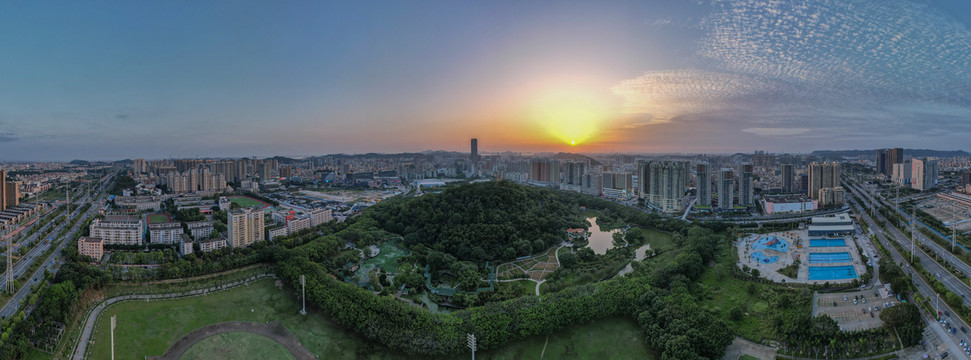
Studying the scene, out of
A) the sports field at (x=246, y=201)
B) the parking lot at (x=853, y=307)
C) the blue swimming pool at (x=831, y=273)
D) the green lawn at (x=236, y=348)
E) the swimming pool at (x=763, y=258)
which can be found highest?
the sports field at (x=246, y=201)

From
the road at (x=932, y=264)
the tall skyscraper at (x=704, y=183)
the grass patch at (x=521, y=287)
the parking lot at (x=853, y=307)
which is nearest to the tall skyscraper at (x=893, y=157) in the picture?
the road at (x=932, y=264)

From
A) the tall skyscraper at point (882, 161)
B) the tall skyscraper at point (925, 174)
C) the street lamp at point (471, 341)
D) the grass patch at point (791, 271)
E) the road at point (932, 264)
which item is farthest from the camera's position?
the tall skyscraper at point (882, 161)

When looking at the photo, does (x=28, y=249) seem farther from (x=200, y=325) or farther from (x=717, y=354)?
(x=717, y=354)

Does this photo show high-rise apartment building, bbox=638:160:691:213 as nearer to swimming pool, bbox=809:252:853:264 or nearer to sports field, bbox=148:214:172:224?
swimming pool, bbox=809:252:853:264

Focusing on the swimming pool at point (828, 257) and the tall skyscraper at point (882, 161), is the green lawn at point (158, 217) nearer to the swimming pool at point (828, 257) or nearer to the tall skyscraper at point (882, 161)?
the swimming pool at point (828, 257)

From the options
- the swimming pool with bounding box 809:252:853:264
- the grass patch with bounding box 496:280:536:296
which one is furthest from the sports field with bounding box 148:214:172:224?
the swimming pool with bounding box 809:252:853:264

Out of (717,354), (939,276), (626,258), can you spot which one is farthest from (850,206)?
(717,354)

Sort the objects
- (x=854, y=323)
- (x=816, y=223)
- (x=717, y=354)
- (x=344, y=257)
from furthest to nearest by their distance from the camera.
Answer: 1. (x=816, y=223)
2. (x=344, y=257)
3. (x=854, y=323)
4. (x=717, y=354)
